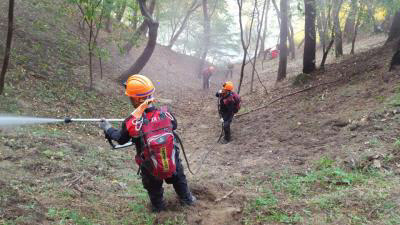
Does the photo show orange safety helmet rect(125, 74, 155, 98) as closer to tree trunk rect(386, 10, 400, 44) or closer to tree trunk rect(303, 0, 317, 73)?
tree trunk rect(303, 0, 317, 73)

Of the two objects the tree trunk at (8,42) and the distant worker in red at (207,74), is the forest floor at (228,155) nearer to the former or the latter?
the tree trunk at (8,42)

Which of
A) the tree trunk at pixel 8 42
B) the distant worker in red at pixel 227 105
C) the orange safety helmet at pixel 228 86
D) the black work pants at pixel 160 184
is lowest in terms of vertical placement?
the black work pants at pixel 160 184

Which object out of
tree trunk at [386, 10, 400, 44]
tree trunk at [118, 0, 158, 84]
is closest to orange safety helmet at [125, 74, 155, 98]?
tree trunk at [118, 0, 158, 84]

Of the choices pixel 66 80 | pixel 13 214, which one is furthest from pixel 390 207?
pixel 66 80

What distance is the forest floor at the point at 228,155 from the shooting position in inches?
207

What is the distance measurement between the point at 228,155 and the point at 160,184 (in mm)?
4644

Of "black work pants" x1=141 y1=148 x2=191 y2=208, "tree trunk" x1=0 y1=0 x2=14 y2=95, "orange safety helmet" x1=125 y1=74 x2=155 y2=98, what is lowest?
"black work pants" x1=141 y1=148 x2=191 y2=208

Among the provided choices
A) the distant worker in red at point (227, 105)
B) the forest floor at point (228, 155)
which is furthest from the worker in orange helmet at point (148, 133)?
Result: the distant worker in red at point (227, 105)

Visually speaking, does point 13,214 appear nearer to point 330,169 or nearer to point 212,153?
point 330,169

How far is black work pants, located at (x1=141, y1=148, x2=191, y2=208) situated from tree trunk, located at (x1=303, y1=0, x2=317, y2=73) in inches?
445

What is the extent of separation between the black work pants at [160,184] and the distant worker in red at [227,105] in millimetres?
5882

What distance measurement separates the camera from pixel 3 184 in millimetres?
5703

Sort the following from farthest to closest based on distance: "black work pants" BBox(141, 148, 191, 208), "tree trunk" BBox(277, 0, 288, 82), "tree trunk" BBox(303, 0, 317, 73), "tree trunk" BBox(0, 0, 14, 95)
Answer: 1. "tree trunk" BBox(277, 0, 288, 82)
2. "tree trunk" BBox(303, 0, 317, 73)
3. "tree trunk" BBox(0, 0, 14, 95)
4. "black work pants" BBox(141, 148, 191, 208)

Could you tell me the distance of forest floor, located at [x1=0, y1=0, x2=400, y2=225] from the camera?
527 cm
